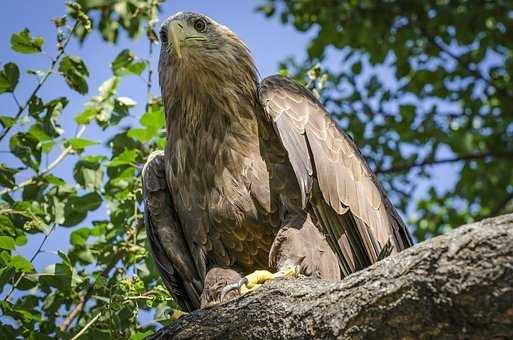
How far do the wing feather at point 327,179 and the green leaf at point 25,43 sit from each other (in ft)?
4.64

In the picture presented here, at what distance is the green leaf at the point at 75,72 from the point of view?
16.8 ft

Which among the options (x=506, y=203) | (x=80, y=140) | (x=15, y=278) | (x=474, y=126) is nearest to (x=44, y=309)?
(x=15, y=278)

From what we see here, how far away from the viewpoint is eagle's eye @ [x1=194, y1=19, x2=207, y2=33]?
17.4 ft

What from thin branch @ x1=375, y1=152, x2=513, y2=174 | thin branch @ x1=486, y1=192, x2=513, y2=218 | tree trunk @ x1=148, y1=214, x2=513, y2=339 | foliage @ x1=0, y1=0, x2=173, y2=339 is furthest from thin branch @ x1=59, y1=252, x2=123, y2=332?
thin branch @ x1=486, y1=192, x2=513, y2=218

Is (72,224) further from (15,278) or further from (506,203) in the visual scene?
(506,203)

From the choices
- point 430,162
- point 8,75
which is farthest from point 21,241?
point 430,162

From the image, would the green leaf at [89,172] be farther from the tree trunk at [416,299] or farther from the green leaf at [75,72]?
the tree trunk at [416,299]

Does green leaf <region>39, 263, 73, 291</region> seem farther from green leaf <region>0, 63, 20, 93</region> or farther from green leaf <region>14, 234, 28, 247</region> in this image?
green leaf <region>0, 63, 20, 93</region>

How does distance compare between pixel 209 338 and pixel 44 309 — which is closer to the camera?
pixel 209 338

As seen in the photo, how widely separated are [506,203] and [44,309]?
6.01 m

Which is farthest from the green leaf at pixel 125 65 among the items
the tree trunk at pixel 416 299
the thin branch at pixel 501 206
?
the thin branch at pixel 501 206

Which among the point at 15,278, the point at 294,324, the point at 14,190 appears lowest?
the point at 294,324

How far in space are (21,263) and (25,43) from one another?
1.41 m

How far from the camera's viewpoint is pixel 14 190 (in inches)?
203
